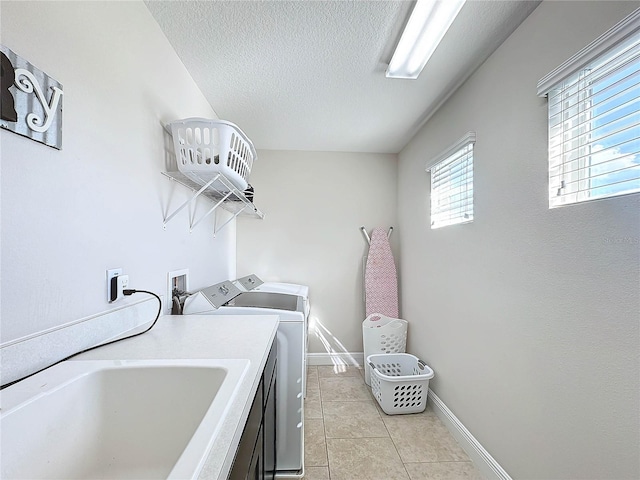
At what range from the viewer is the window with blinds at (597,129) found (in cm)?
104

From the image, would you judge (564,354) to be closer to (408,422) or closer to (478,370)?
(478,370)

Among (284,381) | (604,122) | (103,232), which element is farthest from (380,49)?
(284,381)

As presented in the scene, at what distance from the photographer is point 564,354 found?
4.16ft

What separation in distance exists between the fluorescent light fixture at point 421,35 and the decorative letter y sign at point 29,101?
1.43m

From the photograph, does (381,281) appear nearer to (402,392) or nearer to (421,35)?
(402,392)

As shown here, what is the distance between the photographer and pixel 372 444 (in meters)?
2.09

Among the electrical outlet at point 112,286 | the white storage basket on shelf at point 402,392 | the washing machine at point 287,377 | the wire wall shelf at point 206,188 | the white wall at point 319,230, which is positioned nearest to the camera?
the electrical outlet at point 112,286

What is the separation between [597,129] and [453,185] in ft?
3.76

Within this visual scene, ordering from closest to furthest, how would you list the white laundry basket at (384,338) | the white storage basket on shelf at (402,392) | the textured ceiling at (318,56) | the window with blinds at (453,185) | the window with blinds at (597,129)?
the window with blinds at (597,129), the textured ceiling at (318,56), the window with blinds at (453,185), the white storage basket on shelf at (402,392), the white laundry basket at (384,338)

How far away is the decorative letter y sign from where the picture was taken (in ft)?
2.45

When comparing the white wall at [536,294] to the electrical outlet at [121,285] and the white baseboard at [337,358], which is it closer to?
the white baseboard at [337,358]

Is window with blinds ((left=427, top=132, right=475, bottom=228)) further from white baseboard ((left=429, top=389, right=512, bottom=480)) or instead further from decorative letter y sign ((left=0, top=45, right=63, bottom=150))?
decorative letter y sign ((left=0, top=45, right=63, bottom=150))

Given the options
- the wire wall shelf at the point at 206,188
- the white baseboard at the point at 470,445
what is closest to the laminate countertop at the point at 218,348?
the wire wall shelf at the point at 206,188

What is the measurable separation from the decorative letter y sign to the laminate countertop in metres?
0.67
